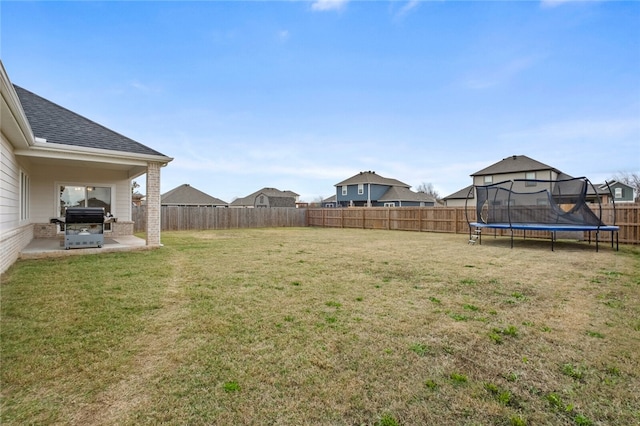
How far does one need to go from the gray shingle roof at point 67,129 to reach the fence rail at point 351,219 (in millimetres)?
7531

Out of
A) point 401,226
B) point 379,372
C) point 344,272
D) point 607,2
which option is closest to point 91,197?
point 344,272

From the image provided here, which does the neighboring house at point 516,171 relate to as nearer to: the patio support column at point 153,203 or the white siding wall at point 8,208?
the patio support column at point 153,203

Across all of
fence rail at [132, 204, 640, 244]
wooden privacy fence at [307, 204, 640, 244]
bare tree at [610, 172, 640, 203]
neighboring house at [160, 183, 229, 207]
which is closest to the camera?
wooden privacy fence at [307, 204, 640, 244]

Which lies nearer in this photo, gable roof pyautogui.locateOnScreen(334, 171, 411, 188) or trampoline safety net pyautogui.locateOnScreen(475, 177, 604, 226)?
trampoline safety net pyautogui.locateOnScreen(475, 177, 604, 226)

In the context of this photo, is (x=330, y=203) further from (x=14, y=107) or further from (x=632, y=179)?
(x=14, y=107)

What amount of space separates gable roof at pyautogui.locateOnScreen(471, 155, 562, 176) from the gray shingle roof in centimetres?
2597

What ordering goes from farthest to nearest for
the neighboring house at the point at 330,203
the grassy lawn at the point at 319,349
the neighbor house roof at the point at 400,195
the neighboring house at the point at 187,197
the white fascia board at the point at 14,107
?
the neighboring house at the point at 330,203 < the neighbor house roof at the point at 400,195 < the neighboring house at the point at 187,197 < the white fascia board at the point at 14,107 < the grassy lawn at the point at 319,349

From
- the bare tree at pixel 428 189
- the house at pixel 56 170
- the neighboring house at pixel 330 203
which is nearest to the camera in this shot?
the house at pixel 56 170

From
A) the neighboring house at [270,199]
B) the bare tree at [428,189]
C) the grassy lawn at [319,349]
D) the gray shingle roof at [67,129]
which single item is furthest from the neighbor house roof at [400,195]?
the bare tree at [428,189]

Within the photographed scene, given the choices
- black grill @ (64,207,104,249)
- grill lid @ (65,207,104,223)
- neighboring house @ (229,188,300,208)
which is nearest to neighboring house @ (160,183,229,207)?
neighboring house @ (229,188,300,208)

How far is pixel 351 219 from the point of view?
20.9 meters

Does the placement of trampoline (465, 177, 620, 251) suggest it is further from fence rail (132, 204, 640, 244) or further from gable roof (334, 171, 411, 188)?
gable roof (334, 171, 411, 188)

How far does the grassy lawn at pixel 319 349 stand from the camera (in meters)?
1.89

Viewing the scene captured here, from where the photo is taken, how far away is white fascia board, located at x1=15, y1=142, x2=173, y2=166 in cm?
717
